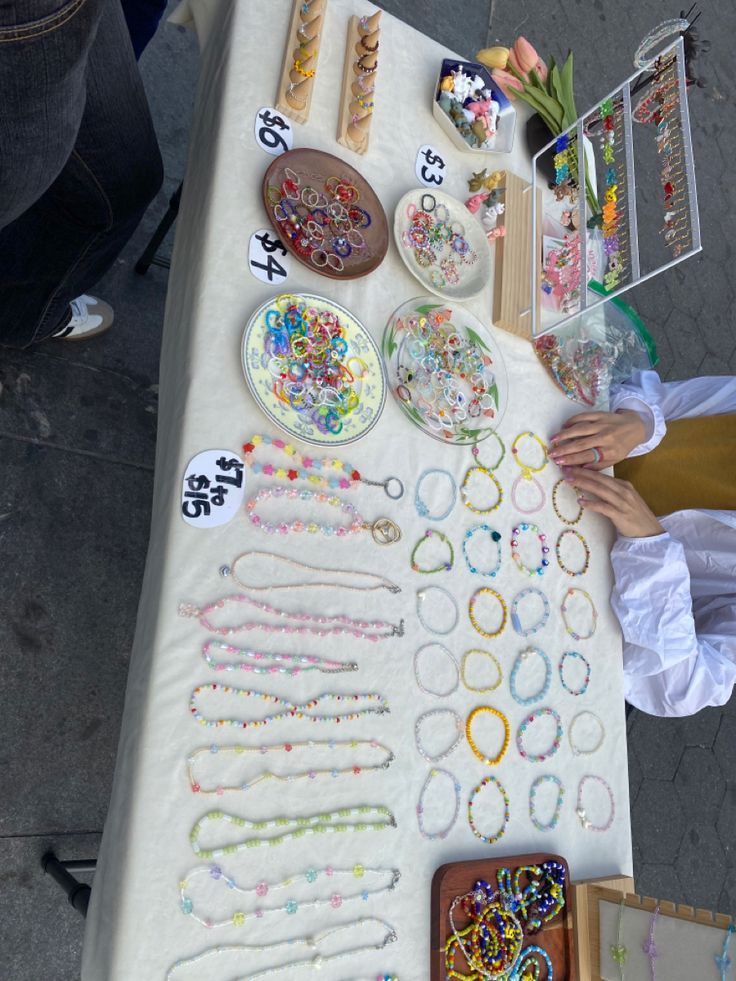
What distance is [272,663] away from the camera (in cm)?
96

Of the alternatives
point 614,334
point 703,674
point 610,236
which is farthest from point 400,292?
point 703,674

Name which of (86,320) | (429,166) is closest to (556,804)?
(429,166)

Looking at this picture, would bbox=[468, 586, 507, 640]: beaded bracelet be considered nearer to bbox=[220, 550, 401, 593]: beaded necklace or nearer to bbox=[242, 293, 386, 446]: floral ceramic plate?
bbox=[220, 550, 401, 593]: beaded necklace

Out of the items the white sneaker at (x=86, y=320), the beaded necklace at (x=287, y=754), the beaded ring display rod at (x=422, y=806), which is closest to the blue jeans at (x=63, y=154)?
the white sneaker at (x=86, y=320)

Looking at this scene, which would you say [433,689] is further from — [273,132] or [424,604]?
[273,132]

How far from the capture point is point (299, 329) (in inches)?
42.3

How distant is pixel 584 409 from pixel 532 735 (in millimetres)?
633

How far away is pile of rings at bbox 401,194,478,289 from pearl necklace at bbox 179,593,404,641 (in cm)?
60

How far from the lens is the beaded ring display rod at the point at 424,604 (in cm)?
111

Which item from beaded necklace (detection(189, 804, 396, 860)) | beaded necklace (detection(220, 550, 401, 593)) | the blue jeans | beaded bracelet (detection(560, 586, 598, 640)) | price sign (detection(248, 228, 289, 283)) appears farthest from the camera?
beaded bracelet (detection(560, 586, 598, 640))

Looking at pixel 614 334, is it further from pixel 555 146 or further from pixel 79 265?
pixel 79 265

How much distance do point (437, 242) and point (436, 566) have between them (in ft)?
1.91

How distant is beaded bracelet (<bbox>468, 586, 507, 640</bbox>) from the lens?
3.83ft

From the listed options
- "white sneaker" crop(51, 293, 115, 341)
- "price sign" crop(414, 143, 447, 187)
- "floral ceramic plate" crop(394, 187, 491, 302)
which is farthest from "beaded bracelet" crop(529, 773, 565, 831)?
"white sneaker" crop(51, 293, 115, 341)
